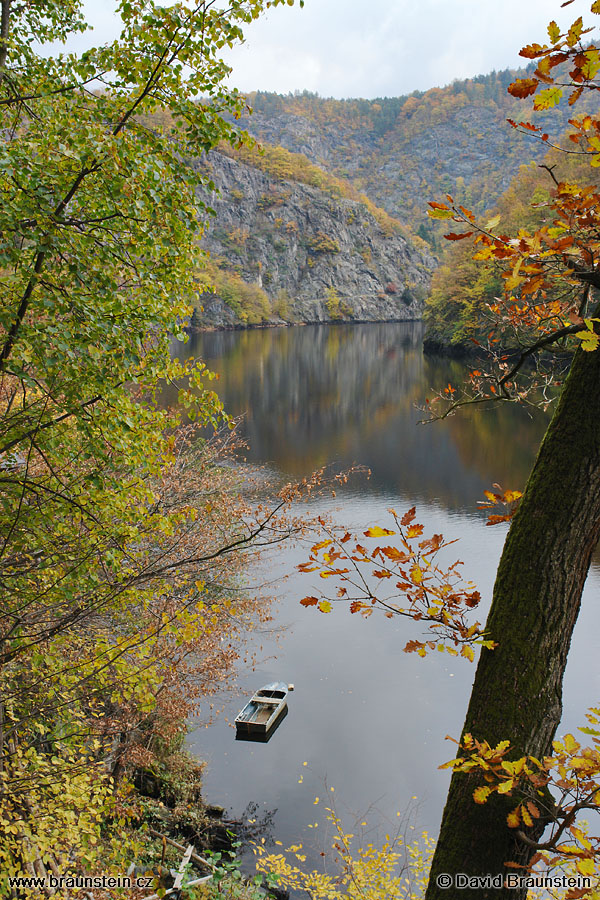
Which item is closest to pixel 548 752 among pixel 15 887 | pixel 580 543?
pixel 580 543

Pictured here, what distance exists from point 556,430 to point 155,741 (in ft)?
26.6

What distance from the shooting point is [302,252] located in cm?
12544

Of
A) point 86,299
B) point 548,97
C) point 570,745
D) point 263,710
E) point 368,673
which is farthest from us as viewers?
point 368,673

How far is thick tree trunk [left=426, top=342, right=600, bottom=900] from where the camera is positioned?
9.29ft

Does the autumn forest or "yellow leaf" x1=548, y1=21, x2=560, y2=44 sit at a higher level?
"yellow leaf" x1=548, y1=21, x2=560, y2=44

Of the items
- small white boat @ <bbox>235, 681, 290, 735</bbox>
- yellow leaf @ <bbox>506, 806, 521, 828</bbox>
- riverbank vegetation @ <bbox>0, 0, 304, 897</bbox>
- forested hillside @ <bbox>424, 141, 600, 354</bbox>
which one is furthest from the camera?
forested hillside @ <bbox>424, 141, 600, 354</bbox>

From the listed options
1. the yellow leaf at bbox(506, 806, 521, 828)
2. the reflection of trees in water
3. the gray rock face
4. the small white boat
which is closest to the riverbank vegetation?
the yellow leaf at bbox(506, 806, 521, 828)

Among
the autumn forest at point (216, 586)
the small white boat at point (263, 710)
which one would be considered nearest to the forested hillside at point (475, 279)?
the autumn forest at point (216, 586)

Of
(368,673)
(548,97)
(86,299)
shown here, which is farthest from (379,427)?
(548,97)

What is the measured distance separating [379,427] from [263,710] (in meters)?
20.4

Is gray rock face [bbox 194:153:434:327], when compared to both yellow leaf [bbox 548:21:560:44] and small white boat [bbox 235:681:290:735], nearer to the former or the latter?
small white boat [bbox 235:681:290:735]

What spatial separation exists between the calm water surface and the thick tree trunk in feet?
23.6

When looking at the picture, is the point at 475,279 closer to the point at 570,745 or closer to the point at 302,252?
the point at 570,745

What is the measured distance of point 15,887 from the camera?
504 centimetres
